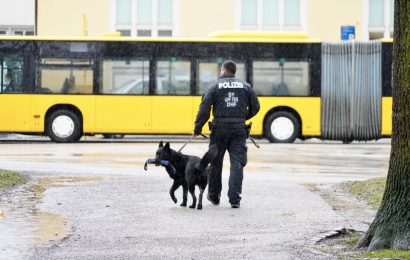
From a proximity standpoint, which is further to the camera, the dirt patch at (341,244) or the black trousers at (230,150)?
the black trousers at (230,150)

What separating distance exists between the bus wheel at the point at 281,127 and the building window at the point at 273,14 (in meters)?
14.0

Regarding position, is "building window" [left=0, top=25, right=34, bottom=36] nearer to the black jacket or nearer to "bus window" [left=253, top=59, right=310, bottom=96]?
"bus window" [left=253, top=59, right=310, bottom=96]

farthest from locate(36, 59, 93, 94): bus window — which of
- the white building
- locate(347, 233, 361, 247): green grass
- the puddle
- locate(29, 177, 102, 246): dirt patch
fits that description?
locate(347, 233, 361, 247): green grass

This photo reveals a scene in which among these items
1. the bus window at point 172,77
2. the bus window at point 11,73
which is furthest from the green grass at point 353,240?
the bus window at point 11,73

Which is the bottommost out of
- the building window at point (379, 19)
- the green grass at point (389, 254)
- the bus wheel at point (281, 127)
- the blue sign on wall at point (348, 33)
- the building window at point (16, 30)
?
the green grass at point (389, 254)

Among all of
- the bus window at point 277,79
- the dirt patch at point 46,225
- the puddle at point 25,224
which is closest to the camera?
the puddle at point 25,224

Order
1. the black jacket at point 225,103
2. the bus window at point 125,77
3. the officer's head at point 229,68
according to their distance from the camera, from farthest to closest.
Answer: the bus window at point 125,77
the officer's head at point 229,68
the black jacket at point 225,103

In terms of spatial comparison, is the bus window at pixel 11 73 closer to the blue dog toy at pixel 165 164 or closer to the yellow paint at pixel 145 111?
the yellow paint at pixel 145 111

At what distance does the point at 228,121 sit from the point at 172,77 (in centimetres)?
1822

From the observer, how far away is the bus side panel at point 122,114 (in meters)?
31.8

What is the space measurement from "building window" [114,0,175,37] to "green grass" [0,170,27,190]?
2787 centimetres

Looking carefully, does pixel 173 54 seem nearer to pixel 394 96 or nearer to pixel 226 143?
pixel 226 143

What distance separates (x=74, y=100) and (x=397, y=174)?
22390 mm

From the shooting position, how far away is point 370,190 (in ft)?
52.9
